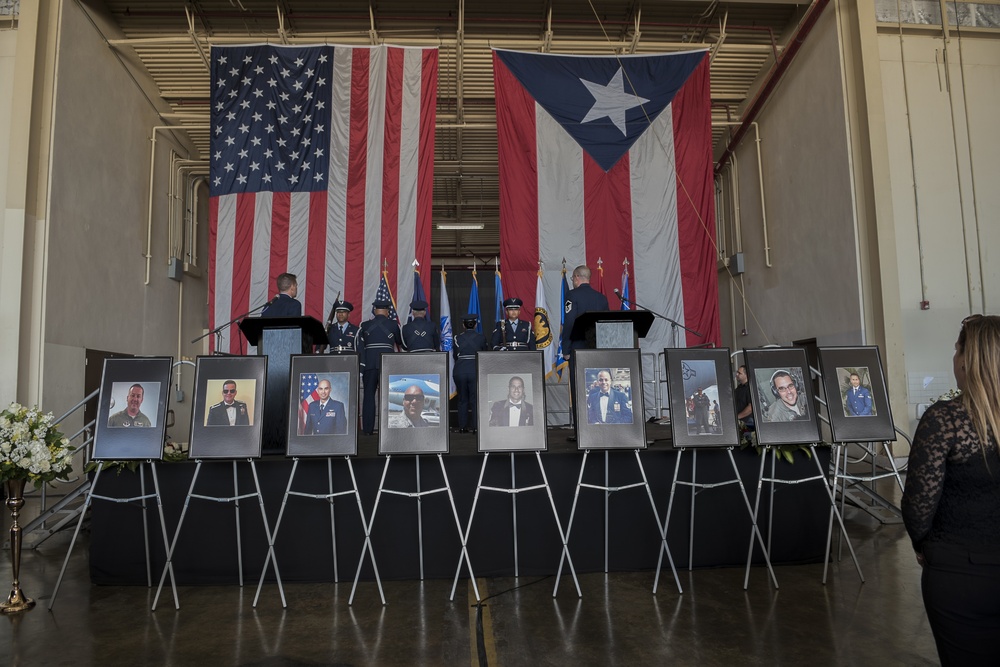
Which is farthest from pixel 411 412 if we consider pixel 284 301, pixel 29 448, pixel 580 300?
pixel 580 300

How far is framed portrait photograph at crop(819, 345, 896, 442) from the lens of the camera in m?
3.44

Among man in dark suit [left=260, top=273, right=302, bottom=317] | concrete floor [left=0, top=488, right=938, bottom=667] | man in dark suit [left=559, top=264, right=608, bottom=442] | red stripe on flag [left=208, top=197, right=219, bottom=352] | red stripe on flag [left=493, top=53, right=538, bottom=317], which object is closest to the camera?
concrete floor [left=0, top=488, right=938, bottom=667]

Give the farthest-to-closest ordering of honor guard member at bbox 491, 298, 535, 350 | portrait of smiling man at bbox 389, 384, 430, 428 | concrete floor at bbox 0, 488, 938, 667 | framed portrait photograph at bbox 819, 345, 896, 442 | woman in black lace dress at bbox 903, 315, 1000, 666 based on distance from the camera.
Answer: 1. honor guard member at bbox 491, 298, 535, 350
2. framed portrait photograph at bbox 819, 345, 896, 442
3. portrait of smiling man at bbox 389, 384, 430, 428
4. concrete floor at bbox 0, 488, 938, 667
5. woman in black lace dress at bbox 903, 315, 1000, 666

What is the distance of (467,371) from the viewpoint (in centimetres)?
700

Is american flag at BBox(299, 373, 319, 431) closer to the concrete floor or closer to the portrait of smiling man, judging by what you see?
the portrait of smiling man

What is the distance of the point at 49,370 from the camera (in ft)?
23.1

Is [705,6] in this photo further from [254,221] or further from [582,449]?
[582,449]

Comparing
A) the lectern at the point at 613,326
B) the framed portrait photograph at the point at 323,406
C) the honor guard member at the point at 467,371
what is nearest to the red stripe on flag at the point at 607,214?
the honor guard member at the point at 467,371

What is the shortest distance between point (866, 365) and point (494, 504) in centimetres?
240

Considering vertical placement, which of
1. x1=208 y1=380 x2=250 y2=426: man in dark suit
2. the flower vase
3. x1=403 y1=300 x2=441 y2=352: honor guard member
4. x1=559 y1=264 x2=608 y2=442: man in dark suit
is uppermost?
x1=559 y1=264 x2=608 y2=442: man in dark suit

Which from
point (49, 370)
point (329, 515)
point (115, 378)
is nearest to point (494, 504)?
point (329, 515)

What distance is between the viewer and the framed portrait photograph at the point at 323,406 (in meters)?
3.18

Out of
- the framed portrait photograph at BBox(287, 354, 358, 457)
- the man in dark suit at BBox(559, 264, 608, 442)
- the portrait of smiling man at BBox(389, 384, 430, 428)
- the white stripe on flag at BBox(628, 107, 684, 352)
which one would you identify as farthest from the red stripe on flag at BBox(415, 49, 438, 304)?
the portrait of smiling man at BBox(389, 384, 430, 428)

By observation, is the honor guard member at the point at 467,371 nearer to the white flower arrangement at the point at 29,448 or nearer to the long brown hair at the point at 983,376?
the white flower arrangement at the point at 29,448
